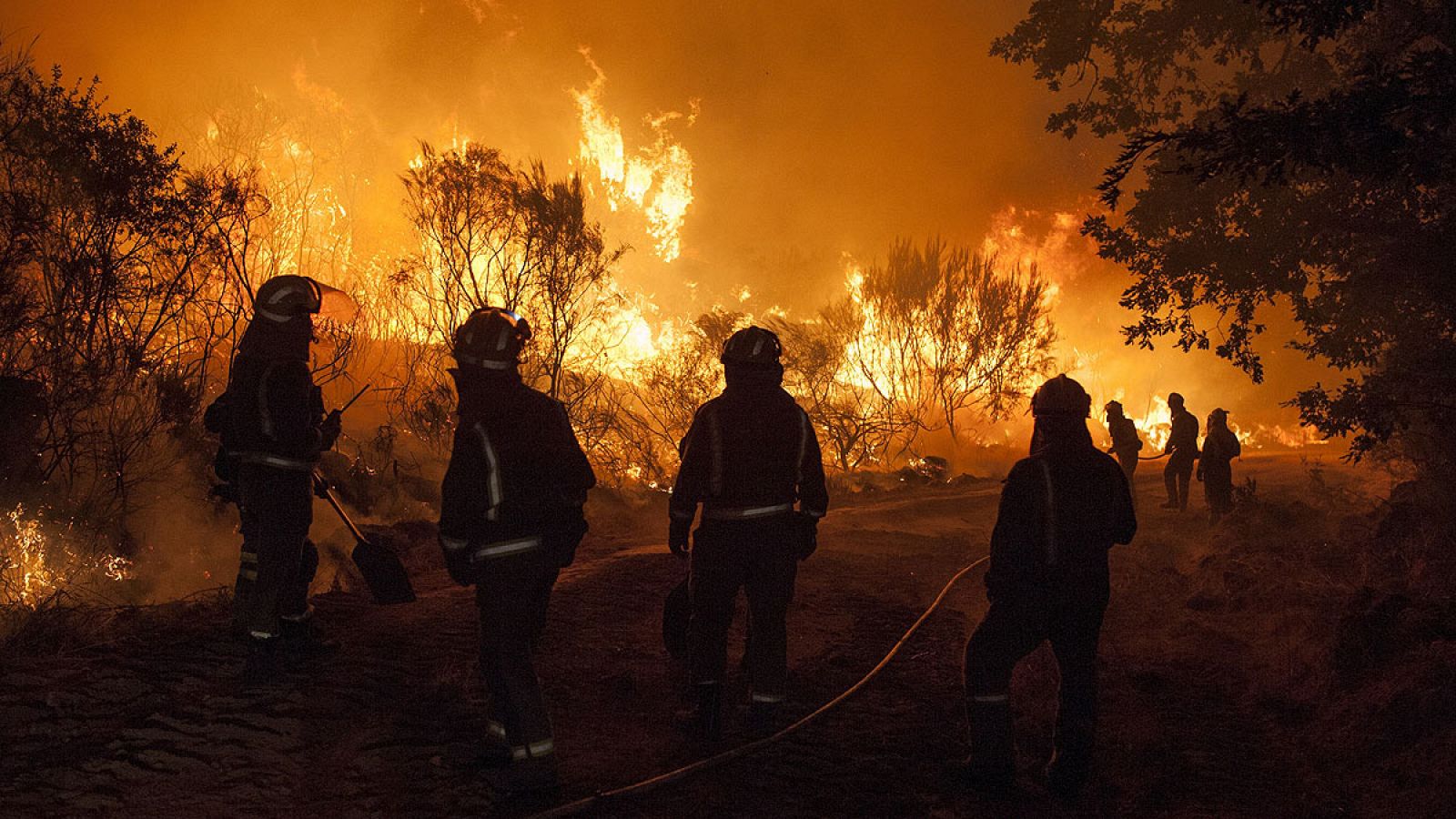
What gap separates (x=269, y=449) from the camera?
501cm

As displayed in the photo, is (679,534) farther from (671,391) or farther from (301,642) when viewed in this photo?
(671,391)

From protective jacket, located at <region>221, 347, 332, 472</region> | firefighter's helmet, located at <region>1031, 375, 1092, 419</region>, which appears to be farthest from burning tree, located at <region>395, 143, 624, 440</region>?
firefighter's helmet, located at <region>1031, 375, 1092, 419</region>

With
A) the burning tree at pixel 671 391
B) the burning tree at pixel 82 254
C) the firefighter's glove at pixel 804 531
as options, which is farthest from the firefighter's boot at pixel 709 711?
the burning tree at pixel 671 391

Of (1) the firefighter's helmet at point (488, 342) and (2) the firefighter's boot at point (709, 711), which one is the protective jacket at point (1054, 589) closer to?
(2) the firefighter's boot at point (709, 711)

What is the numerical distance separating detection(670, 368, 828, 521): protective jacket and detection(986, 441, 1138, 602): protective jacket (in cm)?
105

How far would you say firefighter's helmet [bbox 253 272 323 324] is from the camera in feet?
16.7

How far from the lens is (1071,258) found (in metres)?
44.3

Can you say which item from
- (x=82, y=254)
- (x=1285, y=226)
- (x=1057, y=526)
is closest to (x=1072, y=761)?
(x=1057, y=526)

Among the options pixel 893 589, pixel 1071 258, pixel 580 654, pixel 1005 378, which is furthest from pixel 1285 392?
pixel 580 654

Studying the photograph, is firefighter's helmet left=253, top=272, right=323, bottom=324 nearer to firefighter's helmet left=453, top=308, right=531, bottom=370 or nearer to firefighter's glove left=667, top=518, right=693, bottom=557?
firefighter's helmet left=453, top=308, right=531, bottom=370

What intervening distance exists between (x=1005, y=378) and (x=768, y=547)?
97.1 ft

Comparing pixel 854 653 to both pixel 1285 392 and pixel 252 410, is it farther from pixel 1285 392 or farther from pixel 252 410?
pixel 1285 392

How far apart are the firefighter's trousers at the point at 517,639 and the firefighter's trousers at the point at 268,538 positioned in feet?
5.30

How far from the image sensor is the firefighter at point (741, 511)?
505 centimetres
